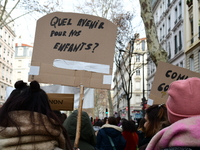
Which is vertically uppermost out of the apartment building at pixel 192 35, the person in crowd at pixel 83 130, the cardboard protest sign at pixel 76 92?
the apartment building at pixel 192 35

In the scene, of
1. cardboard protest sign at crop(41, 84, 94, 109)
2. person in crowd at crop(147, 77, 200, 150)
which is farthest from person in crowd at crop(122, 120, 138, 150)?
person in crowd at crop(147, 77, 200, 150)

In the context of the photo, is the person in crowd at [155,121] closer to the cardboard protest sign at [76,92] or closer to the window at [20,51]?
the cardboard protest sign at [76,92]

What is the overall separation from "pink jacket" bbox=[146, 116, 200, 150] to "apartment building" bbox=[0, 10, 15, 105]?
4966 centimetres

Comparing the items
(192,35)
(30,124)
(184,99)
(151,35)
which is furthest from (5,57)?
(184,99)

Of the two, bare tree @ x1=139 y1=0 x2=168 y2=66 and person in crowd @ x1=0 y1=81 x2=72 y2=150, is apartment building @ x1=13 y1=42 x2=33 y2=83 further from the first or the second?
person in crowd @ x1=0 y1=81 x2=72 y2=150

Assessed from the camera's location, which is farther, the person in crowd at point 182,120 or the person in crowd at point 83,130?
the person in crowd at point 83,130

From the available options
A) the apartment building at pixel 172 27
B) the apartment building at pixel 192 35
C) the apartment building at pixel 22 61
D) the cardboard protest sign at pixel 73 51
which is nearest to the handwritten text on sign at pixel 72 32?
the cardboard protest sign at pixel 73 51

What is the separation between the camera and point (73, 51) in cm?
425

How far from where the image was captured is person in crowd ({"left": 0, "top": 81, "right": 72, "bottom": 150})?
205 centimetres

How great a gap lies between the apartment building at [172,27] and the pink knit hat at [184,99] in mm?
24288

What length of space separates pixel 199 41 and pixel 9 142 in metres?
23.6

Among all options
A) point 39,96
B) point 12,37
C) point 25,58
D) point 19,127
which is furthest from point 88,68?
point 25,58

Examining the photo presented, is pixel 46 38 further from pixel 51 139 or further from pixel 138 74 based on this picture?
pixel 138 74

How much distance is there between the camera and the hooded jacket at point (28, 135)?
2042 mm
